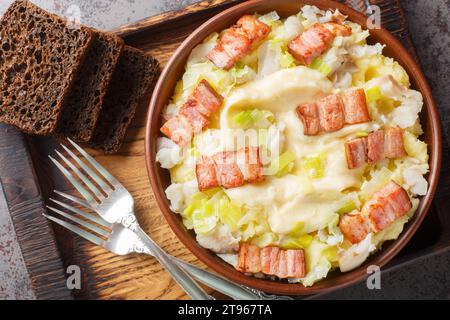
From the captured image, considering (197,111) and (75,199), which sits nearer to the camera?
(197,111)

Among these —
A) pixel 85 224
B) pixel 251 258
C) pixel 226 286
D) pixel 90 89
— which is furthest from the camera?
pixel 90 89

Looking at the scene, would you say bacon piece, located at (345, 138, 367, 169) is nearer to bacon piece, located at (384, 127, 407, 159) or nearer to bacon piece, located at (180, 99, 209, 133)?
bacon piece, located at (384, 127, 407, 159)

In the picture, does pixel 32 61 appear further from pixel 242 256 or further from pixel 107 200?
pixel 242 256

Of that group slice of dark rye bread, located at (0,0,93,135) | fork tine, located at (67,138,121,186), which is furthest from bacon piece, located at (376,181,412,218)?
slice of dark rye bread, located at (0,0,93,135)

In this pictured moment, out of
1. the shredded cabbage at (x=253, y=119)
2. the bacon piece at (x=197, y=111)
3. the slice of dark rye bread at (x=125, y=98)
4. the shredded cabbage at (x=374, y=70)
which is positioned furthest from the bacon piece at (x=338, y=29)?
the slice of dark rye bread at (x=125, y=98)

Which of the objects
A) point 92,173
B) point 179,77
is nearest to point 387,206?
point 179,77

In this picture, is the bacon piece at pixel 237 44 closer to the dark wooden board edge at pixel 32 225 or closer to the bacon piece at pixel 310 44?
the bacon piece at pixel 310 44
